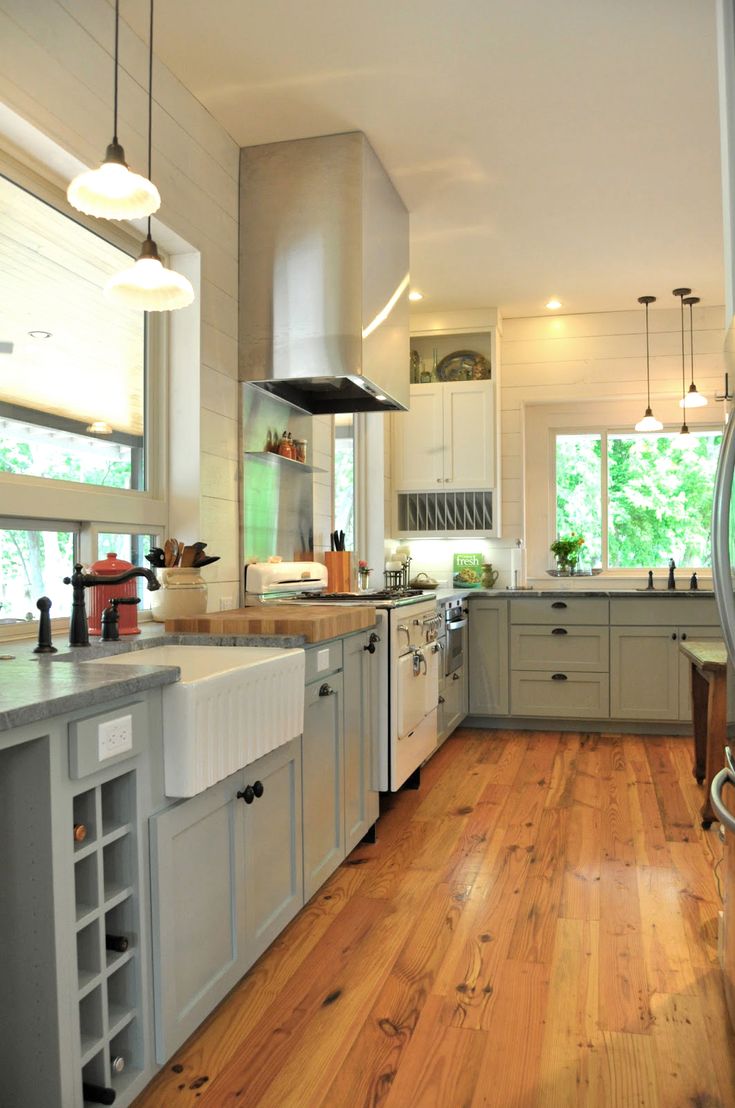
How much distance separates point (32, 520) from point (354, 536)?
3151 millimetres

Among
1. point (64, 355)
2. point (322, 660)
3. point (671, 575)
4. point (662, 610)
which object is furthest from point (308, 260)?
point (671, 575)

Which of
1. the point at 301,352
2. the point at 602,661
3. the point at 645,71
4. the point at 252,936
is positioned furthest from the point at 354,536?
the point at 252,936

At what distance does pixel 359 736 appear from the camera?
317 centimetres

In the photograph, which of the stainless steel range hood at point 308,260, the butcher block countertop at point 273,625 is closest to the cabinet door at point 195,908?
the butcher block countertop at point 273,625

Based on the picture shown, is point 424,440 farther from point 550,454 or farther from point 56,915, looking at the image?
point 56,915

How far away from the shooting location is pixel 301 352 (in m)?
3.54

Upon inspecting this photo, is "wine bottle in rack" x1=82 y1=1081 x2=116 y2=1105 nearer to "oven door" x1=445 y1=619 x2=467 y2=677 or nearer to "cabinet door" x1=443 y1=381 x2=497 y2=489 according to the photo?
"oven door" x1=445 y1=619 x2=467 y2=677

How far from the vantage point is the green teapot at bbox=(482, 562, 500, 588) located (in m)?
6.05

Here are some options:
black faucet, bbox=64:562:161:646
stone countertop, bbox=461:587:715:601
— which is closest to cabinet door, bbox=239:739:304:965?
black faucet, bbox=64:562:161:646

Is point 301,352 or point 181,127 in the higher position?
point 181,127

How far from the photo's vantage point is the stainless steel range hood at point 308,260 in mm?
3535

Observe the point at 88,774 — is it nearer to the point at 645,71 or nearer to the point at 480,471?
the point at 645,71

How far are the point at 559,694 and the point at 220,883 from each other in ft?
12.4

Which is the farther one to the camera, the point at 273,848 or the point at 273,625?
the point at 273,625
